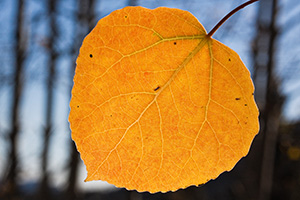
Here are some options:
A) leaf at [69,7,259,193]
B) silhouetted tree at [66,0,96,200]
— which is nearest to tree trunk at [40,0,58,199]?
silhouetted tree at [66,0,96,200]

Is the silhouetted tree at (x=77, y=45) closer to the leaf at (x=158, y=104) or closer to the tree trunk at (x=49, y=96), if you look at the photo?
the tree trunk at (x=49, y=96)

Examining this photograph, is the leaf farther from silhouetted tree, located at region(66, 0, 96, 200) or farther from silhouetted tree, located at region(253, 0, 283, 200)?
silhouetted tree, located at region(66, 0, 96, 200)

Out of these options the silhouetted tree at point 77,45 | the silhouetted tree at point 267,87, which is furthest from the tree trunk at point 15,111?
the silhouetted tree at point 267,87

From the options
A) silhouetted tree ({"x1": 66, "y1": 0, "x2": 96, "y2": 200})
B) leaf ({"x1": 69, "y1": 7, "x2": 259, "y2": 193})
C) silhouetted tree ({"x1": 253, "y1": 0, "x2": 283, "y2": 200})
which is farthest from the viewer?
silhouetted tree ({"x1": 66, "y1": 0, "x2": 96, "y2": 200})

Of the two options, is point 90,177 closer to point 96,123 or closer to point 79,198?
point 96,123

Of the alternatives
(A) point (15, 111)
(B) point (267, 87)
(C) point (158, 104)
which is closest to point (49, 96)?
(A) point (15, 111)

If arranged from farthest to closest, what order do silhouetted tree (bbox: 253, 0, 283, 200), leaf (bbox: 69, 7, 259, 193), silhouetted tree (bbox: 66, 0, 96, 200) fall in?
silhouetted tree (bbox: 66, 0, 96, 200), silhouetted tree (bbox: 253, 0, 283, 200), leaf (bbox: 69, 7, 259, 193)

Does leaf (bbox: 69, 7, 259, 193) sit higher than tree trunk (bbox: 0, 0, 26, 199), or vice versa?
tree trunk (bbox: 0, 0, 26, 199)

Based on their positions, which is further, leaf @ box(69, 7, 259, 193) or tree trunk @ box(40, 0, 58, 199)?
tree trunk @ box(40, 0, 58, 199)

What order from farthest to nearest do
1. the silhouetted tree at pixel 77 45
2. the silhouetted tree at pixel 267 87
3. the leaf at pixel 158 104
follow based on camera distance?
the silhouetted tree at pixel 77 45, the silhouetted tree at pixel 267 87, the leaf at pixel 158 104

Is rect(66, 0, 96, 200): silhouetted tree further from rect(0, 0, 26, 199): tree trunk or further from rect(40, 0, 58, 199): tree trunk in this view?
rect(0, 0, 26, 199): tree trunk
